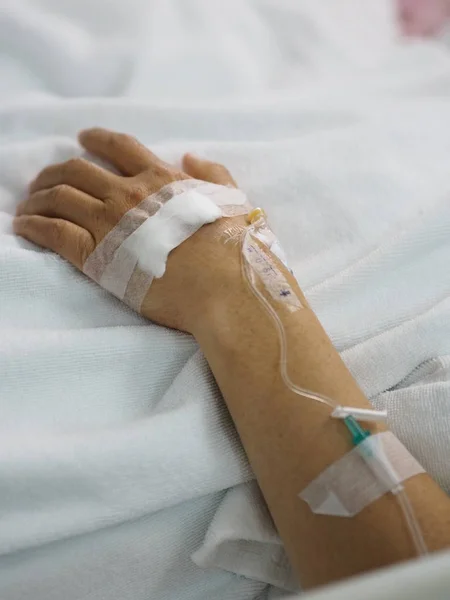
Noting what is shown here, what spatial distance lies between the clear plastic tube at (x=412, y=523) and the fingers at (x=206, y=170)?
56 cm

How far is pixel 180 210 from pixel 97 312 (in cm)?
19

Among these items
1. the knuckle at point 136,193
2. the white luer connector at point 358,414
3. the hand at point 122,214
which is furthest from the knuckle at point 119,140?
the white luer connector at point 358,414

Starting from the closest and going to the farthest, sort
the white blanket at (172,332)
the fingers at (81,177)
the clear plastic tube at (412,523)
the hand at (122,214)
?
the clear plastic tube at (412,523) < the white blanket at (172,332) < the hand at (122,214) < the fingers at (81,177)

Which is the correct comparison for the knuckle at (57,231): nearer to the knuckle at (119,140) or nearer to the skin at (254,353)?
the skin at (254,353)

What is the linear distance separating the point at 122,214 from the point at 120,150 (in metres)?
0.16

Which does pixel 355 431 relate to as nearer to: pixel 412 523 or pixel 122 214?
pixel 412 523

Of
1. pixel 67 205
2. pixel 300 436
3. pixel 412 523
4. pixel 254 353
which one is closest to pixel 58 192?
pixel 67 205

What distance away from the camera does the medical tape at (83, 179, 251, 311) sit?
80cm

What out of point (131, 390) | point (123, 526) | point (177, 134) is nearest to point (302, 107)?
point (177, 134)

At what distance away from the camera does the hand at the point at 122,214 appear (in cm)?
79

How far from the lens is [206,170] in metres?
0.95

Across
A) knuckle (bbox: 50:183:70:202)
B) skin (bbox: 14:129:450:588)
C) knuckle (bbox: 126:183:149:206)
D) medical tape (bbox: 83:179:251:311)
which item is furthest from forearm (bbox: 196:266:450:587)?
knuckle (bbox: 50:183:70:202)

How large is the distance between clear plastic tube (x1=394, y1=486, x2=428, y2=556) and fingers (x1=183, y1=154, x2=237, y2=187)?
56cm

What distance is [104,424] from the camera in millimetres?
708
